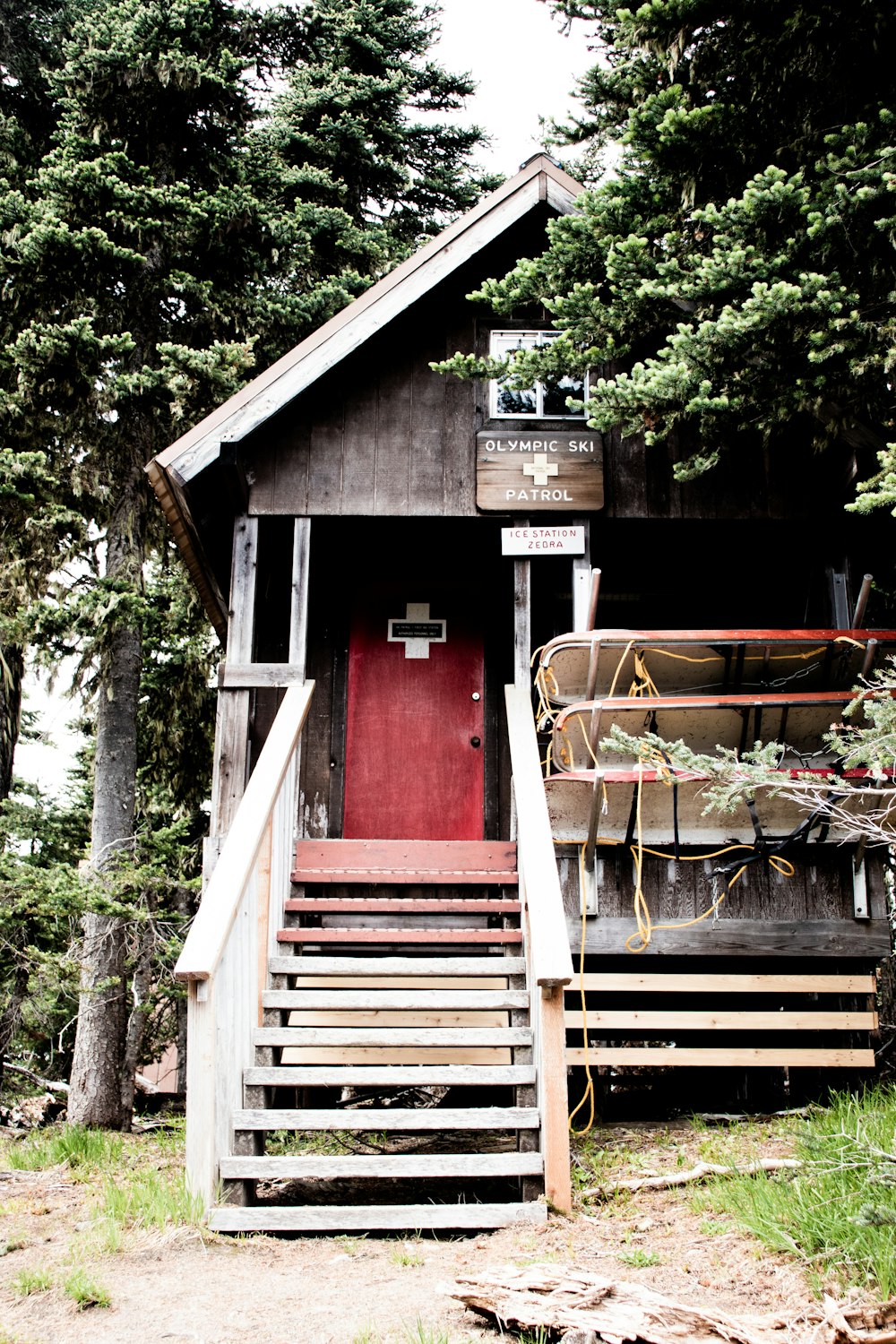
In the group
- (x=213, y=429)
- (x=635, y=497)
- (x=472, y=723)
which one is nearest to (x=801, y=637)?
(x=635, y=497)

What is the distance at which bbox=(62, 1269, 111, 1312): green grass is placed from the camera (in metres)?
3.58

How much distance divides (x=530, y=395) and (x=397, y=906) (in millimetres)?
4059

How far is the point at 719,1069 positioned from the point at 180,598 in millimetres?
7102

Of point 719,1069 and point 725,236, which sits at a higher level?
point 725,236

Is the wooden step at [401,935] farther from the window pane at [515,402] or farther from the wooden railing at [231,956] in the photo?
the window pane at [515,402]

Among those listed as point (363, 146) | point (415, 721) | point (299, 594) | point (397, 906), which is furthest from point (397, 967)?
point (363, 146)

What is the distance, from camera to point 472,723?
8914mm

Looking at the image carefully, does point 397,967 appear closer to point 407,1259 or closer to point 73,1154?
point 407,1259

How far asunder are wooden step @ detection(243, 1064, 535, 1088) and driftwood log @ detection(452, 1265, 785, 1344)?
1447 mm

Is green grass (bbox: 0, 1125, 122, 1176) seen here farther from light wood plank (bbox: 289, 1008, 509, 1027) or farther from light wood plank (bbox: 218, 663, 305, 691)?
light wood plank (bbox: 218, 663, 305, 691)

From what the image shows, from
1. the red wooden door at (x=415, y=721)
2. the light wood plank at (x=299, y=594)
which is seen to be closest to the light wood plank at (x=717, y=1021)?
the red wooden door at (x=415, y=721)

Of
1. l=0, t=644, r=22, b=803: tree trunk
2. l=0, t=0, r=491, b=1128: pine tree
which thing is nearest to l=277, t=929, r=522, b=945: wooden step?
l=0, t=0, r=491, b=1128: pine tree

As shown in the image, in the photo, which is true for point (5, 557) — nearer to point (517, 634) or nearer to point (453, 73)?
point (517, 634)

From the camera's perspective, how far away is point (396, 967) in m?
5.83
